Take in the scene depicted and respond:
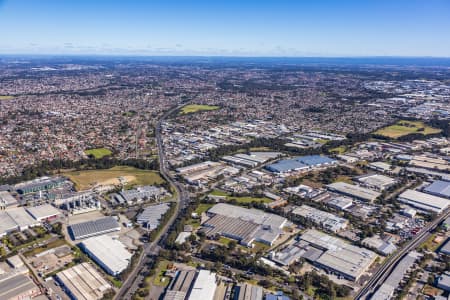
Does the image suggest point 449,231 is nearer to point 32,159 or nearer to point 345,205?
point 345,205

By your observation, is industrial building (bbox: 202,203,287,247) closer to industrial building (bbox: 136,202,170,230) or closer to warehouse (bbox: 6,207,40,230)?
industrial building (bbox: 136,202,170,230)

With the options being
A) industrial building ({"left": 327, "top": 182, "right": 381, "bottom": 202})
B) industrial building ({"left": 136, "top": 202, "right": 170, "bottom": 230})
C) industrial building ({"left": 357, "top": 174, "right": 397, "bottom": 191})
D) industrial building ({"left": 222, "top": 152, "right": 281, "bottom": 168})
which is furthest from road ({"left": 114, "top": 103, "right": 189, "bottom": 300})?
industrial building ({"left": 357, "top": 174, "right": 397, "bottom": 191})

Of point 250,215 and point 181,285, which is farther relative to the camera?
point 250,215

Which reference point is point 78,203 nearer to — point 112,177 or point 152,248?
point 112,177

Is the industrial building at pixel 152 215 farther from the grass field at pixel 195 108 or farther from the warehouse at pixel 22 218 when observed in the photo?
the grass field at pixel 195 108

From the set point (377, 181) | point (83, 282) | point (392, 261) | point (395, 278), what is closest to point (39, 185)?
point (83, 282)

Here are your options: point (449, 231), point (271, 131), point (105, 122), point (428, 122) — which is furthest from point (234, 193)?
point (428, 122)

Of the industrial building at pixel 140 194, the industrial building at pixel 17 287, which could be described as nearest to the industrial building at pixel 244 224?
the industrial building at pixel 140 194
